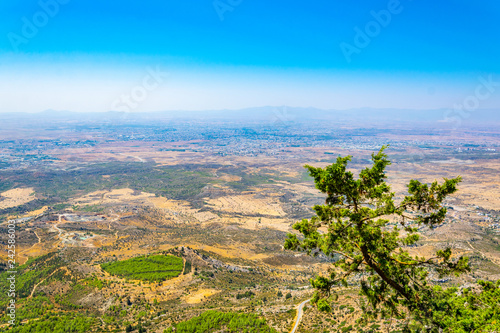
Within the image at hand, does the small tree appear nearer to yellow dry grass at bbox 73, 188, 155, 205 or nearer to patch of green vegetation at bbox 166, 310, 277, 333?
patch of green vegetation at bbox 166, 310, 277, 333

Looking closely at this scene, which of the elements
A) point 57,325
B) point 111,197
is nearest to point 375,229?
point 57,325

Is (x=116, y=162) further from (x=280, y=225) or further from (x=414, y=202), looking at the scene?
(x=414, y=202)

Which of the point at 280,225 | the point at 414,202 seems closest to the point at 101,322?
the point at 414,202

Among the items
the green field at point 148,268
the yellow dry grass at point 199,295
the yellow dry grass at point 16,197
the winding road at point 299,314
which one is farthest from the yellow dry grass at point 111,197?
the winding road at point 299,314

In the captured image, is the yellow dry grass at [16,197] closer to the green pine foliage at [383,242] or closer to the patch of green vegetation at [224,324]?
the patch of green vegetation at [224,324]

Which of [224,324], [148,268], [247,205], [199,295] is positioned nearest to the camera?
[224,324]

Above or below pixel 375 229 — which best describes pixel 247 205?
below

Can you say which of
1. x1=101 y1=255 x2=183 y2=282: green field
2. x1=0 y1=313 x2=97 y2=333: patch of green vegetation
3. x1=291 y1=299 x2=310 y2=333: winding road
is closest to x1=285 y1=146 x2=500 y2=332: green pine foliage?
x1=291 y1=299 x2=310 y2=333: winding road

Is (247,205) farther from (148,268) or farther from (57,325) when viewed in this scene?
(57,325)
